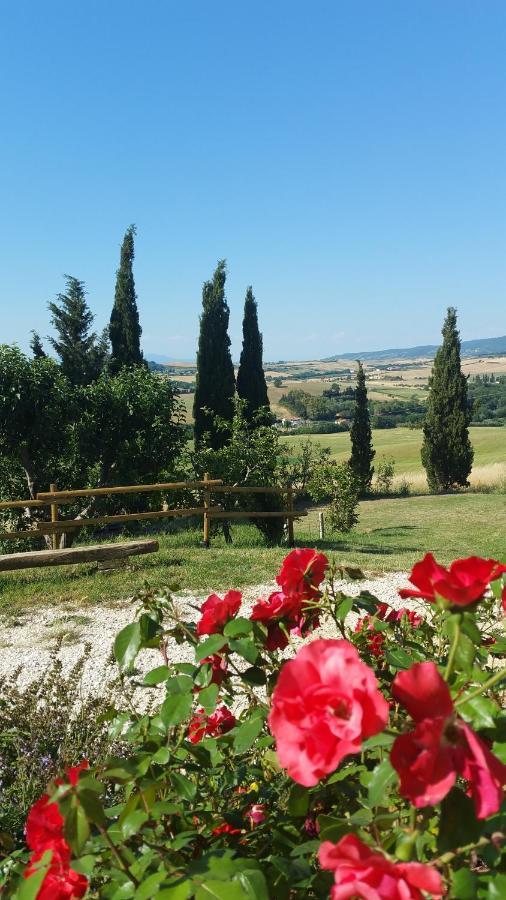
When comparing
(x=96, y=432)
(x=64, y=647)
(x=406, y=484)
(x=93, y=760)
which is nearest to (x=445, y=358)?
(x=406, y=484)

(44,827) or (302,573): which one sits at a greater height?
(302,573)

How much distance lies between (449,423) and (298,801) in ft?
79.1

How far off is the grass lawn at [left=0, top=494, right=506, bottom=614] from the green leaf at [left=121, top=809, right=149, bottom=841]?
6.37ft

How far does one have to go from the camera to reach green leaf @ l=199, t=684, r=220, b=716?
103cm

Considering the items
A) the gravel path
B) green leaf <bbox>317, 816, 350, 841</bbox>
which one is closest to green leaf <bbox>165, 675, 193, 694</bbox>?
green leaf <bbox>317, 816, 350, 841</bbox>

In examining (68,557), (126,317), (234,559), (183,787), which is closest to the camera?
(183,787)

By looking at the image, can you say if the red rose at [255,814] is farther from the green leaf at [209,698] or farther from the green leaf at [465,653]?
the green leaf at [465,653]

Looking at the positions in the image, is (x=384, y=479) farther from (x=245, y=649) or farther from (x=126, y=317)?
(x=245, y=649)

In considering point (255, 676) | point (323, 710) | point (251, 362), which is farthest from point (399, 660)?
point (251, 362)

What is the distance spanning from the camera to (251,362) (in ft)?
75.5

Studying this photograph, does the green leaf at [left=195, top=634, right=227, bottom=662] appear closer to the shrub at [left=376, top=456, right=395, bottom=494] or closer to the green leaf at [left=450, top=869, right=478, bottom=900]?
the green leaf at [left=450, top=869, right=478, bottom=900]

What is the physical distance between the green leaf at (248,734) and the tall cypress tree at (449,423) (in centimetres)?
2377

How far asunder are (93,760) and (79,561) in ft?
17.4

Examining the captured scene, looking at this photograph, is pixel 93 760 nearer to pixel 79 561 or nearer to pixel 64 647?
pixel 64 647
